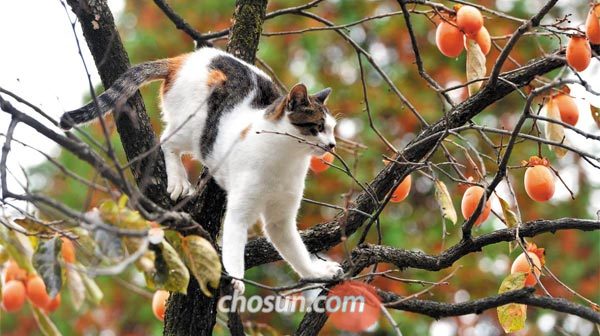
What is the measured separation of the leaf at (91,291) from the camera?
1920 millimetres

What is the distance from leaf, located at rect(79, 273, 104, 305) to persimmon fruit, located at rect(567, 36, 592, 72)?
1.32 meters

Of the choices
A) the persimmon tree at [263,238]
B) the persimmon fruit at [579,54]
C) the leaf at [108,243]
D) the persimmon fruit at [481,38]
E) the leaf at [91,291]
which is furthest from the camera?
the persimmon fruit at [481,38]

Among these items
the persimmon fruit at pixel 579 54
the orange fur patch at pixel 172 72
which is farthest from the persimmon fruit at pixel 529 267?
the orange fur patch at pixel 172 72

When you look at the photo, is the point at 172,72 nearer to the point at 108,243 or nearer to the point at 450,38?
the point at 450,38

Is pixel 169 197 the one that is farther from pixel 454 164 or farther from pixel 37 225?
pixel 454 164

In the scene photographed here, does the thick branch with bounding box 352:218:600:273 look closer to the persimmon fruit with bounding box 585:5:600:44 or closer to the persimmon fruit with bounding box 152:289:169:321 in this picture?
the persimmon fruit with bounding box 585:5:600:44

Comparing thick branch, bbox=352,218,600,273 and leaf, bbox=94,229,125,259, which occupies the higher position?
A: thick branch, bbox=352,218,600,273

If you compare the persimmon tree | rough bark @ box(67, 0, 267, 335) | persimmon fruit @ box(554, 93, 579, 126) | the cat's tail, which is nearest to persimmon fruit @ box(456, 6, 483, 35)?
the persimmon tree

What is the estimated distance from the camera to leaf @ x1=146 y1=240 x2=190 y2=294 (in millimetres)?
1874

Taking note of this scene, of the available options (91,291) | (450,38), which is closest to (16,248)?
(91,291)

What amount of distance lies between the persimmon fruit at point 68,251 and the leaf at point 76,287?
0.35 feet

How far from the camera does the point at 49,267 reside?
1864 mm

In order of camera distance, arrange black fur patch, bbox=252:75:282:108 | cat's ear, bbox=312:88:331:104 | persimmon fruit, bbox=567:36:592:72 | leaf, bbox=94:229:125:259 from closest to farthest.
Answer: leaf, bbox=94:229:125:259, persimmon fruit, bbox=567:36:592:72, cat's ear, bbox=312:88:331:104, black fur patch, bbox=252:75:282:108

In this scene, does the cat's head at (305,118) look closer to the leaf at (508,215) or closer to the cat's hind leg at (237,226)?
the cat's hind leg at (237,226)
